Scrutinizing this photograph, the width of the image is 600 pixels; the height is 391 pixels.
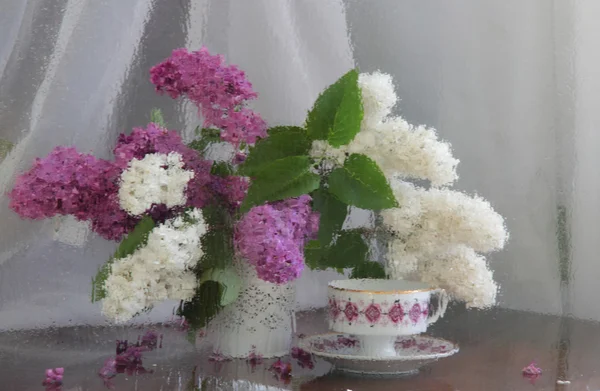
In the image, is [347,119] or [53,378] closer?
[53,378]

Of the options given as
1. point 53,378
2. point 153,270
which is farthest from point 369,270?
point 53,378

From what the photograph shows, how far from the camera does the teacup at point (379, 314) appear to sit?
80 cm

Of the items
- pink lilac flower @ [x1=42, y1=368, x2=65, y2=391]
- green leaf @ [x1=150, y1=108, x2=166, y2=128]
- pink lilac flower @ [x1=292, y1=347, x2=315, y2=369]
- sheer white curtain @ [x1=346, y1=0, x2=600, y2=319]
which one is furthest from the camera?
sheer white curtain @ [x1=346, y1=0, x2=600, y2=319]

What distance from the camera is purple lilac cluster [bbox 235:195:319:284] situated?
768 mm

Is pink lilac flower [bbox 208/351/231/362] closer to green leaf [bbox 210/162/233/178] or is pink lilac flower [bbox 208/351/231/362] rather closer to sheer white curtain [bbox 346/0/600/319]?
green leaf [bbox 210/162/233/178]

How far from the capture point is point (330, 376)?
2.61ft

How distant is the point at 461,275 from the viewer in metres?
0.88

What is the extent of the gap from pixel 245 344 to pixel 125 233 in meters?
0.18

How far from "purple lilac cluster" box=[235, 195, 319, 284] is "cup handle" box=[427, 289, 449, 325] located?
0.16m

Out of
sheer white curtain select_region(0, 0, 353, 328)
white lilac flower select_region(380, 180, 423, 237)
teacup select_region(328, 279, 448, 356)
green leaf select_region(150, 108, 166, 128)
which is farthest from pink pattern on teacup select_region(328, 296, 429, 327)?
green leaf select_region(150, 108, 166, 128)

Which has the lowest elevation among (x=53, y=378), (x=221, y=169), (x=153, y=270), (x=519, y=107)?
(x=53, y=378)

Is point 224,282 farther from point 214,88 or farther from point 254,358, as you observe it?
point 214,88

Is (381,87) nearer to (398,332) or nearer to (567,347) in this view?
(398,332)

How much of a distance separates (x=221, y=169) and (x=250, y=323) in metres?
0.17
